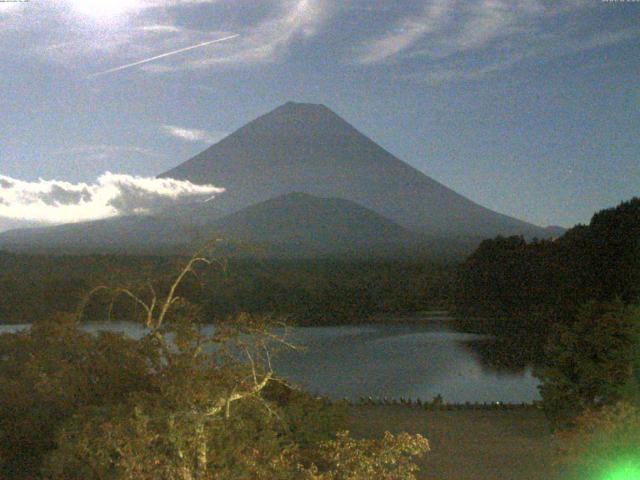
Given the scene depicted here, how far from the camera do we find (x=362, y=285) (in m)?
41.7

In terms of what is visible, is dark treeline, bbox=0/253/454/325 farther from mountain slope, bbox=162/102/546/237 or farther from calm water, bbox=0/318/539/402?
mountain slope, bbox=162/102/546/237

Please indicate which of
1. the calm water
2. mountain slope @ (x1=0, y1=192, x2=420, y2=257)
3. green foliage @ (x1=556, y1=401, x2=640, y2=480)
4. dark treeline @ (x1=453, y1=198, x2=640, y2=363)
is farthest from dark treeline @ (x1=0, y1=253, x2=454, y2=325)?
green foliage @ (x1=556, y1=401, x2=640, y2=480)

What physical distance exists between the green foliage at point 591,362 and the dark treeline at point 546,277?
15.6 feet

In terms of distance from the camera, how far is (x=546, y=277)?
29641 millimetres

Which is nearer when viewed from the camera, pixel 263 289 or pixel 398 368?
pixel 398 368

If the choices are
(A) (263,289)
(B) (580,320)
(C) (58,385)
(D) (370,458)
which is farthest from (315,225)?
(D) (370,458)

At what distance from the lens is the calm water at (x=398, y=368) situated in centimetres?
1648

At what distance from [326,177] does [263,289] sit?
179ft

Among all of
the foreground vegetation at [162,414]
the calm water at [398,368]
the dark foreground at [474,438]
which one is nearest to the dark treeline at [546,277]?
the calm water at [398,368]

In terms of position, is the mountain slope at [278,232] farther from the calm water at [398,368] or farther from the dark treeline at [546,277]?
the calm water at [398,368]

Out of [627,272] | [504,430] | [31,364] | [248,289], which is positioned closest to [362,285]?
[248,289]

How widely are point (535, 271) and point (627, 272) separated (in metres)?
9.27

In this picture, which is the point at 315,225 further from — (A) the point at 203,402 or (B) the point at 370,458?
(A) the point at 203,402

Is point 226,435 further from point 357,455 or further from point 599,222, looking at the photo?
point 599,222
